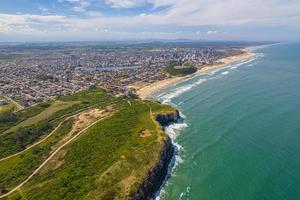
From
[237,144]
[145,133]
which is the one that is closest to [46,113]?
[145,133]

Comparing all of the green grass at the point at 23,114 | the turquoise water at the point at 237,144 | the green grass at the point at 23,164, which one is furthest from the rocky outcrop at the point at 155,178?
the green grass at the point at 23,114

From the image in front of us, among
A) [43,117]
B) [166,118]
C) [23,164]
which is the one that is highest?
[166,118]

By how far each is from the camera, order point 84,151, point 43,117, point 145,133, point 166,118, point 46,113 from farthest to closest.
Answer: point 46,113 < point 43,117 < point 166,118 < point 145,133 < point 84,151

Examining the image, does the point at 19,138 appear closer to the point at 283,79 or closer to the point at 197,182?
the point at 197,182

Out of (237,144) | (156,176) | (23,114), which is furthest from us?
(23,114)

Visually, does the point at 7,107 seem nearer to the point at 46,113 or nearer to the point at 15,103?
the point at 15,103

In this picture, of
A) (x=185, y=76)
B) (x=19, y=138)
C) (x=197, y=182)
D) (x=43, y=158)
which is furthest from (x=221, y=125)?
(x=185, y=76)

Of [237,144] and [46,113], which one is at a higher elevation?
[237,144]
